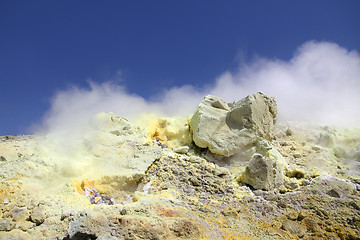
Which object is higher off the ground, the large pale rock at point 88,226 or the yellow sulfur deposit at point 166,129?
the yellow sulfur deposit at point 166,129

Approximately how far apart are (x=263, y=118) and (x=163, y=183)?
5232mm

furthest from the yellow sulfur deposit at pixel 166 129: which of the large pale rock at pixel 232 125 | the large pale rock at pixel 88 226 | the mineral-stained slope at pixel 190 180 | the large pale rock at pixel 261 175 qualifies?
the large pale rock at pixel 88 226

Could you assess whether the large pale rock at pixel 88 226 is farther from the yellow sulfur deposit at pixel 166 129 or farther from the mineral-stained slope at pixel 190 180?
the yellow sulfur deposit at pixel 166 129

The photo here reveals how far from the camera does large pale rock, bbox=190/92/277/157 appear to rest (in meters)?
10.7

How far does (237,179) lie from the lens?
9.18m

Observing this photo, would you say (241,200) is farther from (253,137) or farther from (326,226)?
(253,137)

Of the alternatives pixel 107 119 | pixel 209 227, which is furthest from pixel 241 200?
pixel 107 119

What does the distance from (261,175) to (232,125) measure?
9.57 ft

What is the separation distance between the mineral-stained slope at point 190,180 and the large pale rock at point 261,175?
30 mm

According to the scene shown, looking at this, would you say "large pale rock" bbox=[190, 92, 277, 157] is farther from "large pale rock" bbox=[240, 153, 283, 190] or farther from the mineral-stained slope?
"large pale rock" bbox=[240, 153, 283, 190]

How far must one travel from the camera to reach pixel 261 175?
28.9 ft

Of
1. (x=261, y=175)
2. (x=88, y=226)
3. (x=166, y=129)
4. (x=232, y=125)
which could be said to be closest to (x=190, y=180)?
(x=261, y=175)

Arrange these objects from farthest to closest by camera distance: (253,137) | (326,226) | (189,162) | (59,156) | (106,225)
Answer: (253,137) → (189,162) → (59,156) → (326,226) → (106,225)

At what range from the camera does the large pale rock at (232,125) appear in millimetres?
10688
